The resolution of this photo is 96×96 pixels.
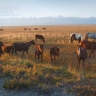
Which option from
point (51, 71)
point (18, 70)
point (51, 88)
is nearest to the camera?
point (51, 88)

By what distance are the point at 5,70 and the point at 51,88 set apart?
2980 mm

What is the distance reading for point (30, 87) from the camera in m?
8.02

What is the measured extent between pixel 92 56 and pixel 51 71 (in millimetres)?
7575

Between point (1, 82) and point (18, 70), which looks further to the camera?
point (18, 70)

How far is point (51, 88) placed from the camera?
7.97 m

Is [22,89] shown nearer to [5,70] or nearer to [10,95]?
[10,95]

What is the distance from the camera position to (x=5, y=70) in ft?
32.5

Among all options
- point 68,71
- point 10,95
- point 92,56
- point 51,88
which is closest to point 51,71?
point 68,71

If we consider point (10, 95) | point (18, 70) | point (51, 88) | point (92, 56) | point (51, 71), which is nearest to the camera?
point (10, 95)

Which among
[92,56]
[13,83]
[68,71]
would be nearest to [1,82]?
[13,83]

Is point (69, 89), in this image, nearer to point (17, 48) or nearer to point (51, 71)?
point (51, 71)

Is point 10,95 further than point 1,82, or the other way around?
point 1,82

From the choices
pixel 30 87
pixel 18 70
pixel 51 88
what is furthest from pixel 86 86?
pixel 18 70

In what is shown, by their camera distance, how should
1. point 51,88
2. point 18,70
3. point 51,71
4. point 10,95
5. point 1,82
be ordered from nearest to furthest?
point 10,95 → point 51,88 → point 1,82 → point 18,70 → point 51,71
